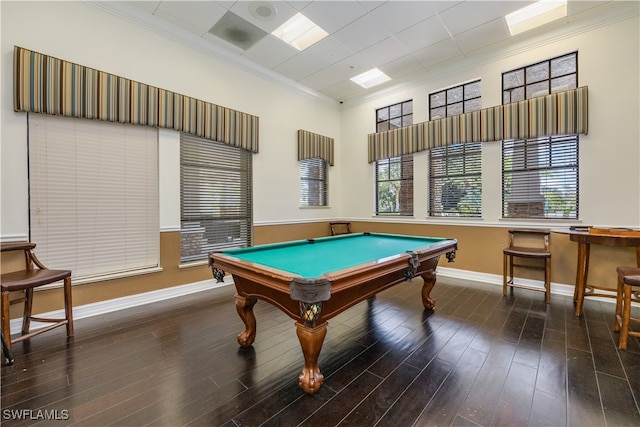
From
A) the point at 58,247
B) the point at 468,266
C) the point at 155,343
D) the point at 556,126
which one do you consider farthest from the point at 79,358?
the point at 556,126

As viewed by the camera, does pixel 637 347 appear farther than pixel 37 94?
No

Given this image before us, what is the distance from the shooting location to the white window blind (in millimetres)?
2715

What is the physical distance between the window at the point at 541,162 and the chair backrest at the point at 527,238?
0.87ft

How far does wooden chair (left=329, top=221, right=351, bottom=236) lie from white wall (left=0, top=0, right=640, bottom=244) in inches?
25.7

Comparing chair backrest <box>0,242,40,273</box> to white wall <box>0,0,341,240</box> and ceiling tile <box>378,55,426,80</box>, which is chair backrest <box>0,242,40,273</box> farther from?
ceiling tile <box>378,55,426,80</box>

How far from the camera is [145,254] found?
3.38 metres

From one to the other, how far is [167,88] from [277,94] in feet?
6.20

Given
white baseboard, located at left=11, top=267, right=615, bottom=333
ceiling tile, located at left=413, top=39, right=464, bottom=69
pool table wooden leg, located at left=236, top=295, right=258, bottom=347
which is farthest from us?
ceiling tile, located at left=413, top=39, right=464, bottom=69

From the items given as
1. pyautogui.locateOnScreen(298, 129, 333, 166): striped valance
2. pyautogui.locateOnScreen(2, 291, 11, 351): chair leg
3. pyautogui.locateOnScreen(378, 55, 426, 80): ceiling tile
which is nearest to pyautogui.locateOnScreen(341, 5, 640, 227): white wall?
pyautogui.locateOnScreen(378, 55, 426, 80): ceiling tile

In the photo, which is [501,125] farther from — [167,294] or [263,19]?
[167,294]

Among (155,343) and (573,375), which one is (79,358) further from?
(573,375)

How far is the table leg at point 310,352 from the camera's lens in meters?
1.68

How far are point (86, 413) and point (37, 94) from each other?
9.50 ft

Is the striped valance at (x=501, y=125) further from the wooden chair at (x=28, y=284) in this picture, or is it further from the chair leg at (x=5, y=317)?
the chair leg at (x=5, y=317)
